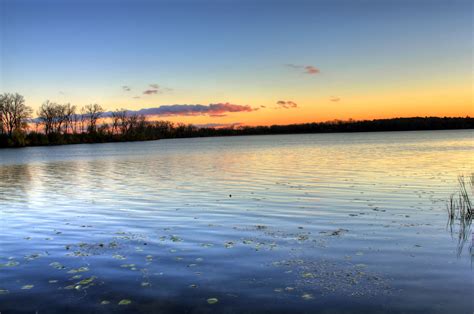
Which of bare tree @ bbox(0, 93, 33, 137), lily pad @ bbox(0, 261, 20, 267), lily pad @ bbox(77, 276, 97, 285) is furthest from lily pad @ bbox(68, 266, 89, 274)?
bare tree @ bbox(0, 93, 33, 137)

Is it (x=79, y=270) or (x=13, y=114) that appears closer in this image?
(x=79, y=270)

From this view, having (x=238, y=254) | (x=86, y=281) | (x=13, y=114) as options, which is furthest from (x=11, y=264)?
(x=13, y=114)

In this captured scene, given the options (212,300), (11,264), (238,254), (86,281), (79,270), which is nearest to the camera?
(212,300)

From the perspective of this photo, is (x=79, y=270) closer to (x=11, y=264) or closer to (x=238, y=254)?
(x=11, y=264)

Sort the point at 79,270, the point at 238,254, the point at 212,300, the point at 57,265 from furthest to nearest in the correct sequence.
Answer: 1. the point at 238,254
2. the point at 57,265
3. the point at 79,270
4. the point at 212,300

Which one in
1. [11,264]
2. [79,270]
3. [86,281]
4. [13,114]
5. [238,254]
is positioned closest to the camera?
[86,281]

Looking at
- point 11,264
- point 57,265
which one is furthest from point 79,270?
point 11,264

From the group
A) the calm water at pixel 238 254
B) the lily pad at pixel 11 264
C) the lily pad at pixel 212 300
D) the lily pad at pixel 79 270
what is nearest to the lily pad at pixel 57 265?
the calm water at pixel 238 254

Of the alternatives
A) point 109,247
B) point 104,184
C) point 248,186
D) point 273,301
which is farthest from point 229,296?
point 104,184

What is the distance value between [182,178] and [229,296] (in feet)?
83.4

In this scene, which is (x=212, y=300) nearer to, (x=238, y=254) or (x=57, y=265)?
(x=238, y=254)

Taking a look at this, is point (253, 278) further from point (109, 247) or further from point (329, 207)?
point (329, 207)

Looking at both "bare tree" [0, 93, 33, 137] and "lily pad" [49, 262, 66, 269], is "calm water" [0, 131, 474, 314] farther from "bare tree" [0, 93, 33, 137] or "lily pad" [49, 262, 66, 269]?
"bare tree" [0, 93, 33, 137]

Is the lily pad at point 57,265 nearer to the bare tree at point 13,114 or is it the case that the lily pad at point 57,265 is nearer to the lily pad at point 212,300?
the lily pad at point 212,300
